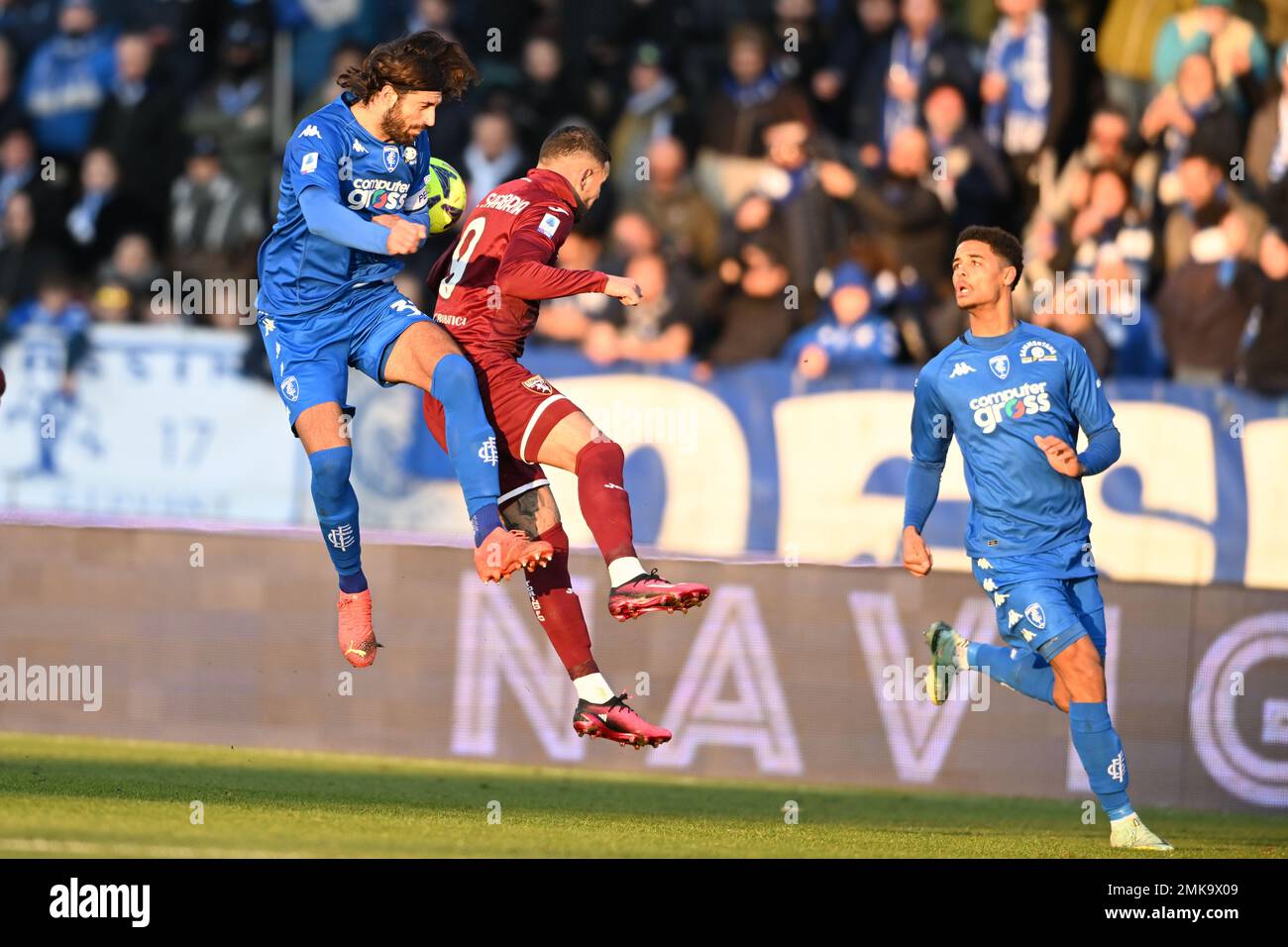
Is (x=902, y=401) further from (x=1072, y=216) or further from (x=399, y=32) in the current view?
(x=399, y=32)

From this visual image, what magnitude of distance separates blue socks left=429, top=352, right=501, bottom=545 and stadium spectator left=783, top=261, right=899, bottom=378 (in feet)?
14.1

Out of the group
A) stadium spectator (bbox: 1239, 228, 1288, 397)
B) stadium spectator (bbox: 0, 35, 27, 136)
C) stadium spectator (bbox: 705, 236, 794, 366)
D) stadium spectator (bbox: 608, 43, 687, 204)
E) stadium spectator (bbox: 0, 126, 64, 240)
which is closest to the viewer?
stadium spectator (bbox: 1239, 228, 1288, 397)

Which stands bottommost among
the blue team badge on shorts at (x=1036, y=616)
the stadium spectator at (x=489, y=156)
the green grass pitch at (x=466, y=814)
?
the green grass pitch at (x=466, y=814)

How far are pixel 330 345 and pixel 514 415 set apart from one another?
0.86 m

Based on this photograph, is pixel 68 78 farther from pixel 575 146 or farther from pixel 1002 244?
pixel 1002 244

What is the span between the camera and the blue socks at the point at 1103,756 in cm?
909

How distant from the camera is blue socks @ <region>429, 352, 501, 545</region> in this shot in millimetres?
8453

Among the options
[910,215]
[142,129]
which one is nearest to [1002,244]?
[910,215]


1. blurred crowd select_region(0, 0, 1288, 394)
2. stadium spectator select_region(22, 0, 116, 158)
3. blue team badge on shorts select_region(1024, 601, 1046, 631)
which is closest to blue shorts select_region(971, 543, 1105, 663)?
blue team badge on shorts select_region(1024, 601, 1046, 631)

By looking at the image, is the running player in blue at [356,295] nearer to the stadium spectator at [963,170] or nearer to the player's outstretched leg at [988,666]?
the player's outstretched leg at [988,666]

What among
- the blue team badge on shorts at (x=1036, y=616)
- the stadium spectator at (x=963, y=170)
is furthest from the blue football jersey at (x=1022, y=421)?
the stadium spectator at (x=963, y=170)

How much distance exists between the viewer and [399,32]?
14.5 metres

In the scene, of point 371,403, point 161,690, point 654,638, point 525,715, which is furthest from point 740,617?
point 161,690

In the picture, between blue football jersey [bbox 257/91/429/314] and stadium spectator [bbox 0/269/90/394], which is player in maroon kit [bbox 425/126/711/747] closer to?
blue football jersey [bbox 257/91/429/314]
